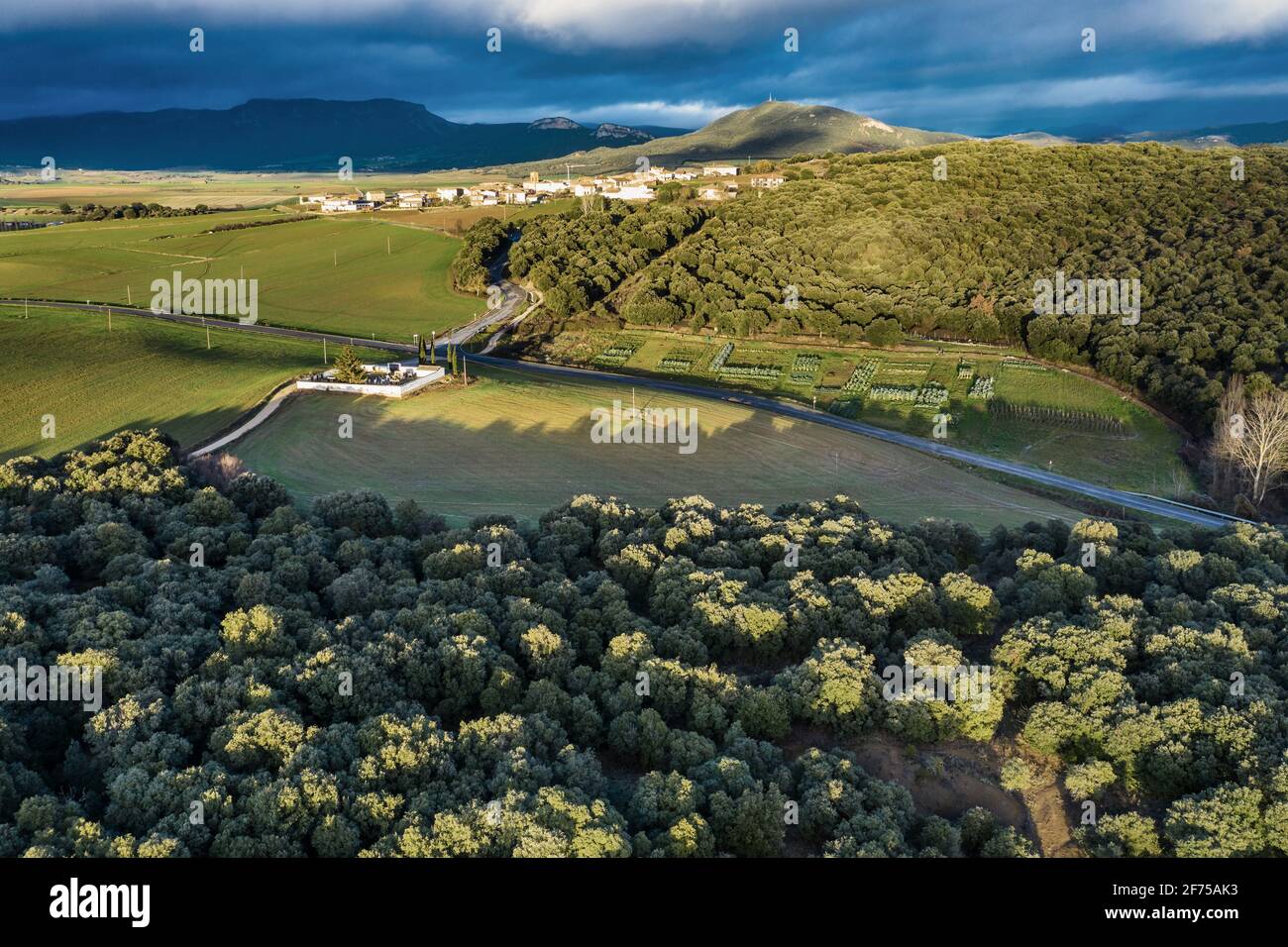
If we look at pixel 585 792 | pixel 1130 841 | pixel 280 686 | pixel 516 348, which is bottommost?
pixel 1130 841

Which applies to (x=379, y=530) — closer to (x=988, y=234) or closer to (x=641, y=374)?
(x=641, y=374)

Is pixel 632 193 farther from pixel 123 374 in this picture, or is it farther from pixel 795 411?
pixel 123 374

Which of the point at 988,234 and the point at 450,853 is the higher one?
the point at 988,234

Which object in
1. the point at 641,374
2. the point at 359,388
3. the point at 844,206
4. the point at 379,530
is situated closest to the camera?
the point at 379,530

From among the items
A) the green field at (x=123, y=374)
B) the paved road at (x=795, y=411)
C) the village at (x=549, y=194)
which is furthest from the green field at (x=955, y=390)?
the village at (x=549, y=194)

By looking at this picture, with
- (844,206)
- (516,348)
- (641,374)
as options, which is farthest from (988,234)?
(516,348)

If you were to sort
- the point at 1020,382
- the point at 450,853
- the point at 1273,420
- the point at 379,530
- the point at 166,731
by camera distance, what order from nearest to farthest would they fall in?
the point at 450,853 < the point at 166,731 < the point at 379,530 < the point at 1273,420 < the point at 1020,382

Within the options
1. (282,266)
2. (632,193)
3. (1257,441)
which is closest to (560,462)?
(1257,441)
